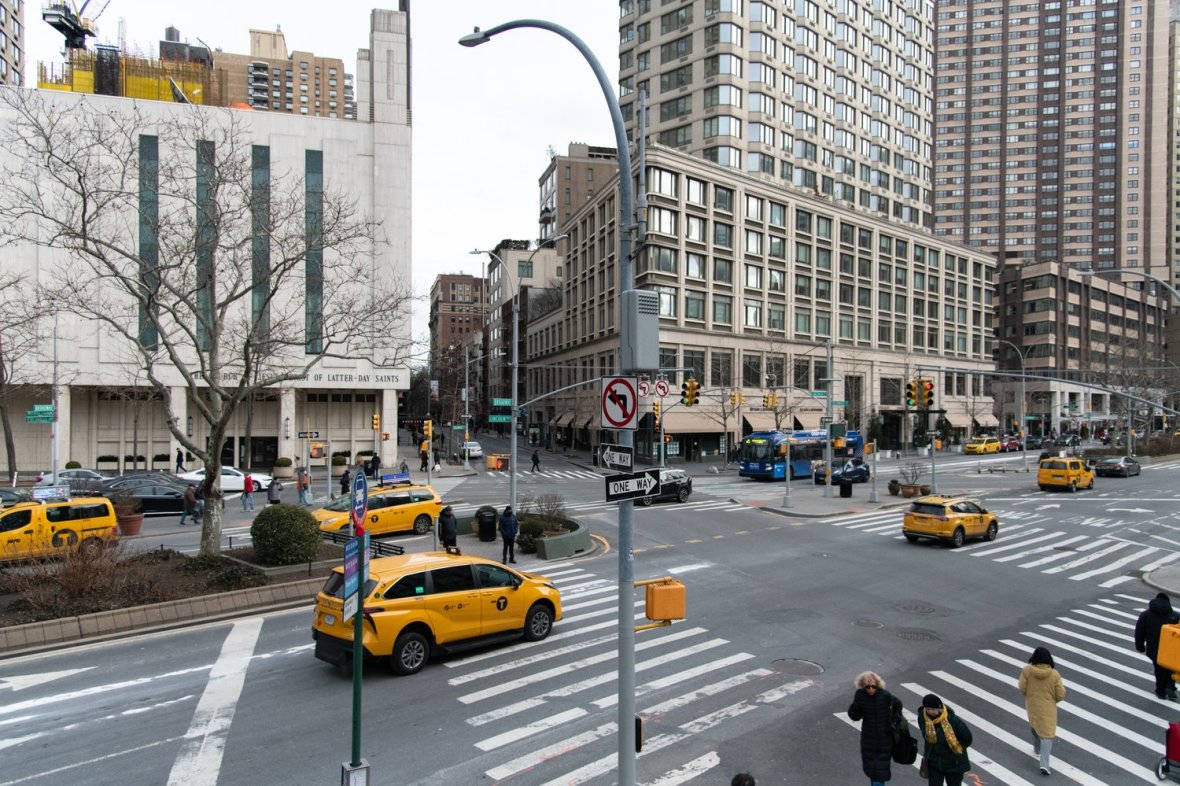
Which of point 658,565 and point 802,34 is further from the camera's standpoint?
point 802,34

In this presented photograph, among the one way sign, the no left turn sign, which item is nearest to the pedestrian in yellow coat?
the one way sign

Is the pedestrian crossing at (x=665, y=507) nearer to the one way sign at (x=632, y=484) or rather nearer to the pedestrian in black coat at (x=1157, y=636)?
the pedestrian in black coat at (x=1157, y=636)

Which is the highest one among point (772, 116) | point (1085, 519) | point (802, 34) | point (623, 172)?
point (802, 34)

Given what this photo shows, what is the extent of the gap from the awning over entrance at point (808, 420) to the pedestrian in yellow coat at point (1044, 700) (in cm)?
6394

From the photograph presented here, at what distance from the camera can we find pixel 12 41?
8844 cm

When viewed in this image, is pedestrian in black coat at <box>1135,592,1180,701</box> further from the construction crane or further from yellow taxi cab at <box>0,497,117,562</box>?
the construction crane

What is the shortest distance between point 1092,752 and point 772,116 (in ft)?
223

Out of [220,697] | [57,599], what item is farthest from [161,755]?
[57,599]

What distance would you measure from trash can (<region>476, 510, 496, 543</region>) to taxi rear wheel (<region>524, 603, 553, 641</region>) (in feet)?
36.1

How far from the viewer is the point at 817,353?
7331cm

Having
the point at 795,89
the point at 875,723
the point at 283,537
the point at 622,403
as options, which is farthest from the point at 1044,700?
the point at 795,89

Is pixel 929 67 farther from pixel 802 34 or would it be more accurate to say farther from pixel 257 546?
pixel 257 546

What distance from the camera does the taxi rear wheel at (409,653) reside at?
11.6 metres

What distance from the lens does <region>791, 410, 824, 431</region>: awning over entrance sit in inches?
2827
